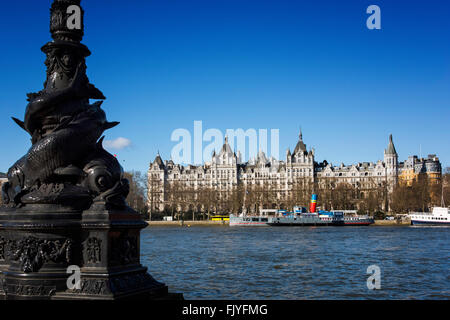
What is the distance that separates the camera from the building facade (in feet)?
370

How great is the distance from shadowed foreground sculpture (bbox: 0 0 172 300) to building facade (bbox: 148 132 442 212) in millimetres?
97343

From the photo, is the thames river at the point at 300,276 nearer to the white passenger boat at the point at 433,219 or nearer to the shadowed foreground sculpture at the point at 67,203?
the shadowed foreground sculpture at the point at 67,203

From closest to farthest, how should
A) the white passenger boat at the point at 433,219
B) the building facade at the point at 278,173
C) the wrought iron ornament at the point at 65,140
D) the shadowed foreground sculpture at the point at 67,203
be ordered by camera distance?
the shadowed foreground sculpture at the point at 67,203
the wrought iron ornament at the point at 65,140
the white passenger boat at the point at 433,219
the building facade at the point at 278,173

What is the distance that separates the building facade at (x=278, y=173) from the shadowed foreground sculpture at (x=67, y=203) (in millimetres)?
97343

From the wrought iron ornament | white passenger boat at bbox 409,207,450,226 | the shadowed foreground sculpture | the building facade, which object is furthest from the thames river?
the building facade

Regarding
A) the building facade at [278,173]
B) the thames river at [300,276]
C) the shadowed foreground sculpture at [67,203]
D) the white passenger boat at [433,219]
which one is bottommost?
the white passenger boat at [433,219]

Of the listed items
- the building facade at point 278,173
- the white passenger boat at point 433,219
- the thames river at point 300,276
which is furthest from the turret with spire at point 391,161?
the thames river at point 300,276

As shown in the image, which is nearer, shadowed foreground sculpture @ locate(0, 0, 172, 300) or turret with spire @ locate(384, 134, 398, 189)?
shadowed foreground sculpture @ locate(0, 0, 172, 300)

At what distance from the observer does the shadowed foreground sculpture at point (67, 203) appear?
6.72 metres

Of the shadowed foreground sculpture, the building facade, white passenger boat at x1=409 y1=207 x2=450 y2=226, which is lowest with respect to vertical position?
white passenger boat at x1=409 y1=207 x2=450 y2=226

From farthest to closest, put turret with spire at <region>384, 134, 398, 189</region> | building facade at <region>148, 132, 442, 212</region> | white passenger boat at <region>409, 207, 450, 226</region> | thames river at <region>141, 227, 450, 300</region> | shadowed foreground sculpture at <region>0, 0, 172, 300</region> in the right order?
1. turret with spire at <region>384, 134, 398, 189</region>
2. building facade at <region>148, 132, 442, 212</region>
3. white passenger boat at <region>409, 207, 450, 226</region>
4. thames river at <region>141, 227, 450, 300</region>
5. shadowed foreground sculpture at <region>0, 0, 172, 300</region>

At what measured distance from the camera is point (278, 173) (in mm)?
124188

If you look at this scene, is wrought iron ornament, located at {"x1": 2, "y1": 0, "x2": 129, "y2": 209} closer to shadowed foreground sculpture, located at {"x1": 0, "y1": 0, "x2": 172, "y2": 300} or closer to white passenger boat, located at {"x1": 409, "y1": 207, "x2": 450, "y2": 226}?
shadowed foreground sculpture, located at {"x1": 0, "y1": 0, "x2": 172, "y2": 300}
